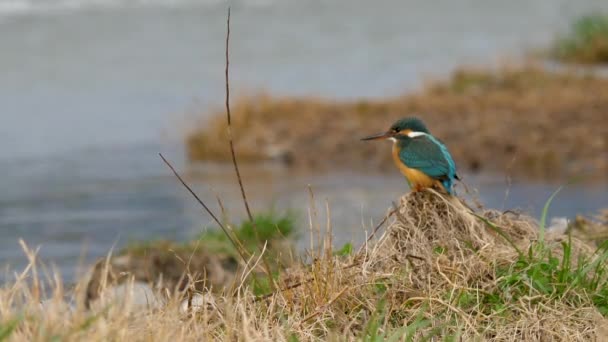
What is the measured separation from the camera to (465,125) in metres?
14.5

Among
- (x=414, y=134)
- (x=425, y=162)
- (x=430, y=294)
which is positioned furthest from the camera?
(x=414, y=134)

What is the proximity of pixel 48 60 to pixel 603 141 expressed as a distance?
1283 centimetres

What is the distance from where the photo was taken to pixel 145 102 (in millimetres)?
19656

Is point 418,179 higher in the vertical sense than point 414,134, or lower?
lower

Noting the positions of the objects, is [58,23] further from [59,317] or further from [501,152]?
[59,317]

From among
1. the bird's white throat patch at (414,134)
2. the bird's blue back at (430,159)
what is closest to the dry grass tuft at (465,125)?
the bird's white throat patch at (414,134)

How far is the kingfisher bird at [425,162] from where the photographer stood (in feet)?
18.8

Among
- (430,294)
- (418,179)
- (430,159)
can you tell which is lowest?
(430,294)

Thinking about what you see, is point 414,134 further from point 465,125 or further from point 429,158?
point 465,125

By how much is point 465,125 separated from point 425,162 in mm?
8864

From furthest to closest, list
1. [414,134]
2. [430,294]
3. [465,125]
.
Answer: [465,125] → [414,134] → [430,294]

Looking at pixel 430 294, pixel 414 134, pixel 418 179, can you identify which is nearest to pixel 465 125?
pixel 414 134

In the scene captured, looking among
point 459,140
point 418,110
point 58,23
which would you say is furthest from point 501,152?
point 58,23

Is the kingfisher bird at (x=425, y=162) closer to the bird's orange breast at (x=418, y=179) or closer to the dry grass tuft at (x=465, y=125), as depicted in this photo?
the bird's orange breast at (x=418, y=179)
